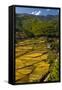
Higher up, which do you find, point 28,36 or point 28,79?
point 28,36

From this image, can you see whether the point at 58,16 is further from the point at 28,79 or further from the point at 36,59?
the point at 28,79

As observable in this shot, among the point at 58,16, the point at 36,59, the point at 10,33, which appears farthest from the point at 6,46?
the point at 58,16

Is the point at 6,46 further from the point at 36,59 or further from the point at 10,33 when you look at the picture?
the point at 36,59

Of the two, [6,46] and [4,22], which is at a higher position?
[4,22]

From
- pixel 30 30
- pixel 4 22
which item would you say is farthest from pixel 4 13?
pixel 30 30
